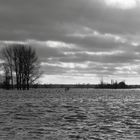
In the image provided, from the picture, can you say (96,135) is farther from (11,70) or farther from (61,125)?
(11,70)

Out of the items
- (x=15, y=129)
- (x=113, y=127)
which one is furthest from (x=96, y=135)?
(x=15, y=129)

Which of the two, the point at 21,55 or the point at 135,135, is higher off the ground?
the point at 21,55

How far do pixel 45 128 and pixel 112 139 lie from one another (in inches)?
207

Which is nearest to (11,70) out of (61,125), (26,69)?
(26,69)

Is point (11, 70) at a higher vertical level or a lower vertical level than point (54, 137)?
higher

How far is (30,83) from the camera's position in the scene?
115812 millimetres

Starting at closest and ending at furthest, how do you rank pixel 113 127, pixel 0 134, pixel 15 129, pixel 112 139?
pixel 112 139, pixel 0 134, pixel 15 129, pixel 113 127

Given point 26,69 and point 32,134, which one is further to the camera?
point 26,69

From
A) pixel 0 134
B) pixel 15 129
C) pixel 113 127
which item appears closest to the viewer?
pixel 0 134

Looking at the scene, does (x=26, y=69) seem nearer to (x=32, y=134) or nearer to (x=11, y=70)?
(x=11, y=70)

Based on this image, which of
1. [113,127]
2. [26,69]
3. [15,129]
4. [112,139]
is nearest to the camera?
[112,139]

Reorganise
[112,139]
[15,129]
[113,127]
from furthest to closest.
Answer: [113,127] < [15,129] < [112,139]

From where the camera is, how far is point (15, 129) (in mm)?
19391

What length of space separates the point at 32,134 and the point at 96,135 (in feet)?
11.8
